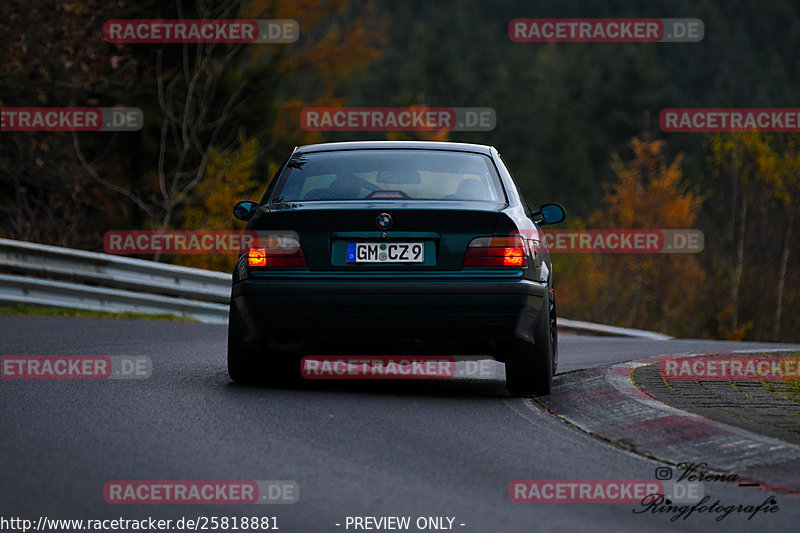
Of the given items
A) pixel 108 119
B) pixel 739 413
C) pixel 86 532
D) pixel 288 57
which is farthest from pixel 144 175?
pixel 86 532

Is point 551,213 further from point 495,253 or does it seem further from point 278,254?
point 278,254

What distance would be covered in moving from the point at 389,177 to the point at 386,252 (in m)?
0.88

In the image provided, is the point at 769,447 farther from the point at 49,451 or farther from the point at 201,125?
the point at 201,125

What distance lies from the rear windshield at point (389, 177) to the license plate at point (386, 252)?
42 cm

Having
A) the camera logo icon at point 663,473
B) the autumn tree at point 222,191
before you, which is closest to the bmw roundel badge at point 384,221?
the camera logo icon at point 663,473

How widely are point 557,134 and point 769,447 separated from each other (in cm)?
6812

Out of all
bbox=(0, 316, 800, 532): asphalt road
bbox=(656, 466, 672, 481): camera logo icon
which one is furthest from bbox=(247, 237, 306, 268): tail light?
bbox=(656, 466, 672, 481): camera logo icon

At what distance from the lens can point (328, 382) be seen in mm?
8797

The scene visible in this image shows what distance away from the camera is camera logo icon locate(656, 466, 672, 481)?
5664mm

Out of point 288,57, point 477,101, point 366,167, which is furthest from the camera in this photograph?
point 477,101

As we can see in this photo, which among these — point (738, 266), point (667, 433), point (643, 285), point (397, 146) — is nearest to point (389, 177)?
point (397, 146)

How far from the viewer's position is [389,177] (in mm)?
8469

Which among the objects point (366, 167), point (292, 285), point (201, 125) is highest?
point (201, 125)

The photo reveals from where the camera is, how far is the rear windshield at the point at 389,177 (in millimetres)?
8211
